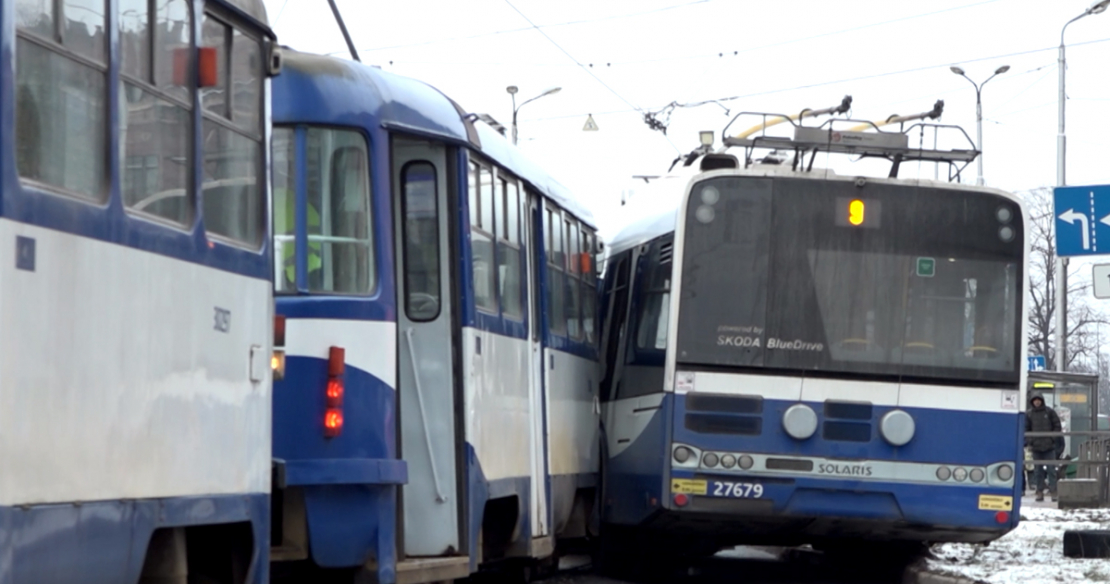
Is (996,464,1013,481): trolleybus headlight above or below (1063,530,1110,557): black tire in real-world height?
above

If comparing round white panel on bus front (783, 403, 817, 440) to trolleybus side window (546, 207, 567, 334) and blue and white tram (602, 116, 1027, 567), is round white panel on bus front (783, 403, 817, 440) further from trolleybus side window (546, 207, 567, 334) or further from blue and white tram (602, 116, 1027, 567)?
trolleybus side window (546, 207, 567, 334)

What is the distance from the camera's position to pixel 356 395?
8.48 meters

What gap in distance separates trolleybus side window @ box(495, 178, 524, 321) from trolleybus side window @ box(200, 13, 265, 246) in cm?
387

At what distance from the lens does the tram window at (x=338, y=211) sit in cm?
870

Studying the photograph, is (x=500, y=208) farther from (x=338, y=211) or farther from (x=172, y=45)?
(x=172, y=45)

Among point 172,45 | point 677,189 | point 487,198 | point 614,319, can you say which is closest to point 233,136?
point 172,45

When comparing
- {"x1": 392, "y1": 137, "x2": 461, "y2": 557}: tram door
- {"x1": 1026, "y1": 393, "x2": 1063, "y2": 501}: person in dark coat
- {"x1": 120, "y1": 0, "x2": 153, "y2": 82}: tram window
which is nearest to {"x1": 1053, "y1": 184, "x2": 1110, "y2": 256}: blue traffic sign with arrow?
{"x1": 392, "y1": 137, "x2": 461, "y2": 557}: tram door

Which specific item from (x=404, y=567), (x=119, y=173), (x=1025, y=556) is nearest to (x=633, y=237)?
(x=1025, y=556)

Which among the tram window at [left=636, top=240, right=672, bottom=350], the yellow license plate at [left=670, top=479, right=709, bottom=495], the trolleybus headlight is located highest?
the tram window at [left=636, top=240, right=672, bottom=350]

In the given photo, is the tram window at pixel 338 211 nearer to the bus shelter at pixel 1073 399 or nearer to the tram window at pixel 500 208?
the tram window at pixel 500 208

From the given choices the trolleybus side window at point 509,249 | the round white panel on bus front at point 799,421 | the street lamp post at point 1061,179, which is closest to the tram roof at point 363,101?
the trolleybus side window at point 509,249

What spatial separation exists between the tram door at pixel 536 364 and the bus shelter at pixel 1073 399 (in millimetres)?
14553

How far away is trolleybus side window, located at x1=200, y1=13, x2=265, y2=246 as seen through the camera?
6238 millimetres

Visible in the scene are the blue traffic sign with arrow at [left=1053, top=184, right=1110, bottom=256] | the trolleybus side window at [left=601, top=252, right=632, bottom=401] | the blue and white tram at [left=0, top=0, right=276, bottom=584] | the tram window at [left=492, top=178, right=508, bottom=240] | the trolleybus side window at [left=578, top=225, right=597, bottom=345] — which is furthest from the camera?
the trolleybus side window at [left=601, top=252, right=632, bottom=401]
